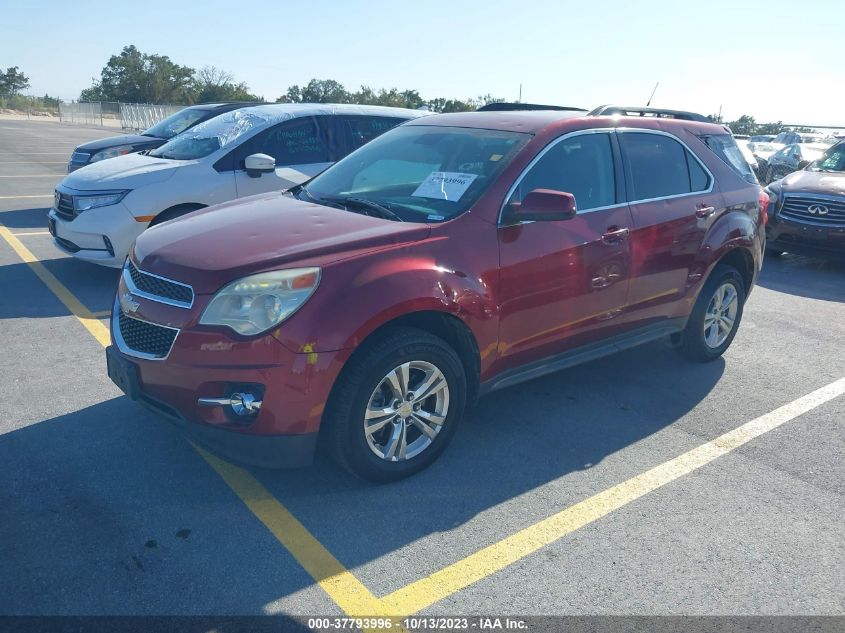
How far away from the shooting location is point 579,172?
4301 millimetres

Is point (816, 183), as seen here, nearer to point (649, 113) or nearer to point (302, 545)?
point (649, 113)

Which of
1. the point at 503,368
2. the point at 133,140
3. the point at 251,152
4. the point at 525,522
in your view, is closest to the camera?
the point at 525,522

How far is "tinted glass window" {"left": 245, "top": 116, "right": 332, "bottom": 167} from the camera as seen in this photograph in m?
7.36

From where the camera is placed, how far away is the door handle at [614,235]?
4271 millimetres

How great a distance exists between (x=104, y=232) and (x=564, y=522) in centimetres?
515

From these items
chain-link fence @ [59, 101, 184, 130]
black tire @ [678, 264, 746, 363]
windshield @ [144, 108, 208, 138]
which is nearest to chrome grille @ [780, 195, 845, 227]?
black tire @ [678, 264, 746, 363]

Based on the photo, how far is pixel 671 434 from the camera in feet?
14.0

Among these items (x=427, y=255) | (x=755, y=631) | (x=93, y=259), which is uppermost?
(x=427, y=255)

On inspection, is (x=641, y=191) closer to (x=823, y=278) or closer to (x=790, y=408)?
(x=790, y=408)

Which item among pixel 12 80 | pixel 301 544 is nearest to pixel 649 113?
pixel 301 544

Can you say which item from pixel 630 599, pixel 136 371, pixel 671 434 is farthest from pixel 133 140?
pixel 630 599

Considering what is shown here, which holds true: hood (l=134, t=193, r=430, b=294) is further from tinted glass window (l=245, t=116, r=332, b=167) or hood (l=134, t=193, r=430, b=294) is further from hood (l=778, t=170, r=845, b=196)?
hood (l=778, t=170, r=845, b=196)

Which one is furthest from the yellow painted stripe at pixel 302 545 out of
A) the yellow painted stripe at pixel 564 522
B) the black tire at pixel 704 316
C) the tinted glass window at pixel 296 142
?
the tinted glass window at pixel 296 142

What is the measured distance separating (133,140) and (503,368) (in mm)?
9649
